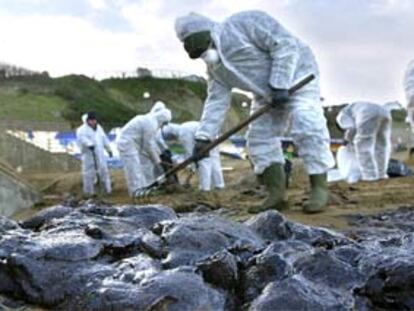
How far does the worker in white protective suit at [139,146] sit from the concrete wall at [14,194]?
180 centimetres

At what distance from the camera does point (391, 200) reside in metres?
8.55

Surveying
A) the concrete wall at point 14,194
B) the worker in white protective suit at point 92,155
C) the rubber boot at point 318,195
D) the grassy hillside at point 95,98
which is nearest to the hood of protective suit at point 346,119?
the worker in white protective suit at point 92,155

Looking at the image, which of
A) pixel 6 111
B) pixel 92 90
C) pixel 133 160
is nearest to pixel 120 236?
pixel 133 160

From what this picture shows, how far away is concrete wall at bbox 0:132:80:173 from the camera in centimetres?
3025

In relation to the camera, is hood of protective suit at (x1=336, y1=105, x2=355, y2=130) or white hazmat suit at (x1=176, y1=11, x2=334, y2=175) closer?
white hazmat suit at (x1=176, y1=11, x2=334, y2=175)

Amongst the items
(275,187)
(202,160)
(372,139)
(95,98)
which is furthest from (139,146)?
(95,98)

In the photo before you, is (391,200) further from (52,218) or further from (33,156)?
(33,156)

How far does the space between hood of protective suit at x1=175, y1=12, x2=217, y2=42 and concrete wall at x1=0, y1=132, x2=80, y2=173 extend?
906 inches

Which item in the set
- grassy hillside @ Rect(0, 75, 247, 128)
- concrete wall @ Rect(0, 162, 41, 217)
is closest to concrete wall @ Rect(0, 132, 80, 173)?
concrete wall @ Rect(0, 162, 41, 217)

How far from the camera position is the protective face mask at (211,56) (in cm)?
735

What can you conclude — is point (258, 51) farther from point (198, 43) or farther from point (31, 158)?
point (31, 158)

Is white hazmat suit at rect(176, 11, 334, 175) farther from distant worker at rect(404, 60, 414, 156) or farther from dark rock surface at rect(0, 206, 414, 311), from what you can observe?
distant worker at rect(404, 60, 414, 156)

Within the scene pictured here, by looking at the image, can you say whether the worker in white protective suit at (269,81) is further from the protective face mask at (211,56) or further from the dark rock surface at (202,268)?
the dark rock surface at (202,268)

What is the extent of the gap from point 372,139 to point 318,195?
7904mm
